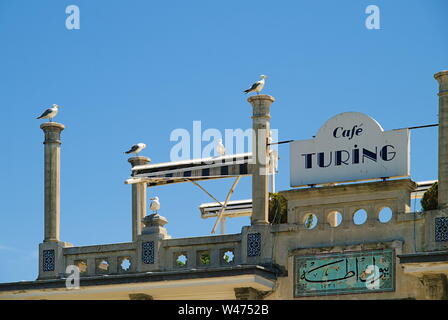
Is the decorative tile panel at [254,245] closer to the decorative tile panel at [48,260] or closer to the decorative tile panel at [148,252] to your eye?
the decorative tile panel at [148,252]

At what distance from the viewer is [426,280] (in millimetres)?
41656

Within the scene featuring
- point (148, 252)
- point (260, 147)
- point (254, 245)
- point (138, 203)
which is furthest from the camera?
point (138, 203)

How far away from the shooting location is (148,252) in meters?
45.2

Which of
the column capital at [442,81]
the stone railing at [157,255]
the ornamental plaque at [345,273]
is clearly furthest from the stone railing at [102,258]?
the column capital at [442,81]

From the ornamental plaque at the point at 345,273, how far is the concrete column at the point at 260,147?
1929mm

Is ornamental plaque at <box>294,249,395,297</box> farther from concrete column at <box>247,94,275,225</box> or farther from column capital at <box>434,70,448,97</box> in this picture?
column capital at <box>434,70,448,97</box>

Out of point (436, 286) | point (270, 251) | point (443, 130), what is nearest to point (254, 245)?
point (270, 251)

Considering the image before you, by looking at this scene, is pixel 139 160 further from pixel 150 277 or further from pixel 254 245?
pixel 254 245

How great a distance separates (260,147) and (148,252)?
13.7 feet

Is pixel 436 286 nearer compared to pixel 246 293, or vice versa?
pixel 436 286

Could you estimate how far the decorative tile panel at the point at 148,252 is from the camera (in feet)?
148

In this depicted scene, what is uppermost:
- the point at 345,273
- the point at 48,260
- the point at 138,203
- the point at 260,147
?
the point at 260,147
